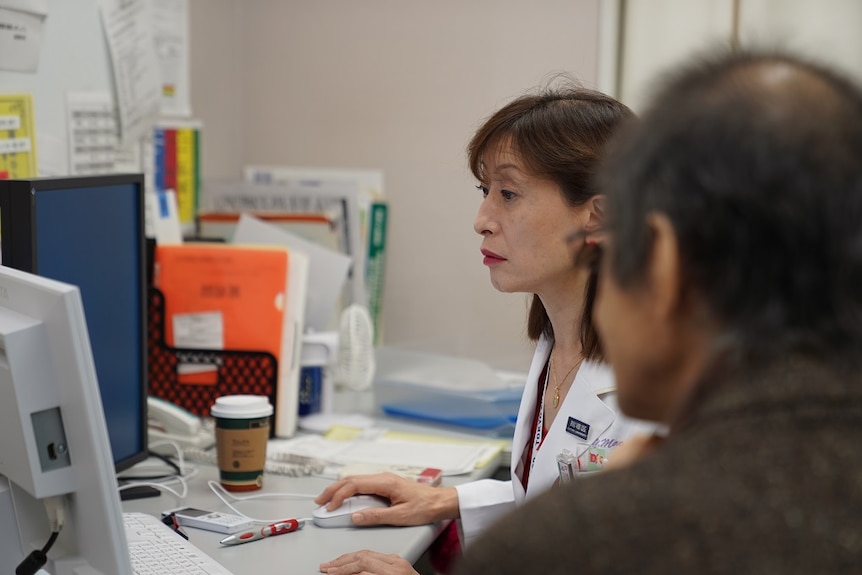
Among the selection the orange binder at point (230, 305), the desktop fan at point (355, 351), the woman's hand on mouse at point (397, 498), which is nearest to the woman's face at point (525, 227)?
the woman's hand on mouse at point (397, 498)

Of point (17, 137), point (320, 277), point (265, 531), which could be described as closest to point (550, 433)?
point (265, 531)

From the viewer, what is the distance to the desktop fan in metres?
2.32

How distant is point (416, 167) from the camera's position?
9.30ft

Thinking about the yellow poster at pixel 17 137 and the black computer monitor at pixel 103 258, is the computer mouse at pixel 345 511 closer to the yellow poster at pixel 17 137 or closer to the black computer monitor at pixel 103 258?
the black computer monitor at pixel 103 258

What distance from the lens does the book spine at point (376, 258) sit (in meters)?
2.60

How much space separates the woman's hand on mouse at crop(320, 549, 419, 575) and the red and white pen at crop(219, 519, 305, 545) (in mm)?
136

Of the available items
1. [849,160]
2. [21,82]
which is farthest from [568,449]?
[21,82]

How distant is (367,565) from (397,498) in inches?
10.6

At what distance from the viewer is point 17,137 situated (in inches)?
71.6

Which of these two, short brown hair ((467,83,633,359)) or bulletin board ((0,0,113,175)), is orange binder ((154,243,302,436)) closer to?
bulletin board ((0,0,113,175))

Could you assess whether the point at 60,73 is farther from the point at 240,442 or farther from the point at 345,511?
the point at 345,511

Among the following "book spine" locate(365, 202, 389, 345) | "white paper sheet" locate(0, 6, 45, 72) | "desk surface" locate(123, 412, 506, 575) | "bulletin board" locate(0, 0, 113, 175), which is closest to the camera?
"desk surface" locate(123, 412, 506, 575)

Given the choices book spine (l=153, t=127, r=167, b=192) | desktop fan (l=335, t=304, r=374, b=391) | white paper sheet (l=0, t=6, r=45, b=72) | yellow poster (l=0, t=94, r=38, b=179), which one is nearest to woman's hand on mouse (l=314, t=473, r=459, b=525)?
desktop fan (l=335, t=304, r=374, b=391)

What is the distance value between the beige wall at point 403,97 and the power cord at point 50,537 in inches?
68.7
